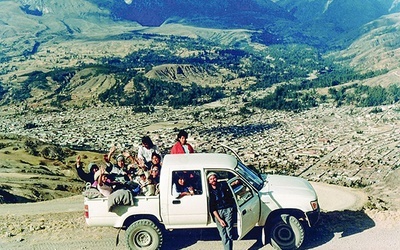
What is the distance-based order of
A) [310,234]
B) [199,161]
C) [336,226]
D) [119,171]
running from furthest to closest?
[336,226] < [119,171] < [310,234] < [199,161]

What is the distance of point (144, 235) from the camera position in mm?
14312

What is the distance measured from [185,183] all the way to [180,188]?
22 centimetres

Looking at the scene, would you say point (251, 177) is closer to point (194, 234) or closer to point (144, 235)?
point (194, 234)

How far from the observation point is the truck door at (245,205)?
43.0ft

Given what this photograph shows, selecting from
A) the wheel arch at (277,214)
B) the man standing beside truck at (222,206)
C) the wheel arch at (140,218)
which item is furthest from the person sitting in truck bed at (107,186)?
the wheel arch at (277,214)

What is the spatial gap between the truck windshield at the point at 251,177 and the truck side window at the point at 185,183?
138 centimetres

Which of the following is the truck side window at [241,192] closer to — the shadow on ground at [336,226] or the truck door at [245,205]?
the truck door at [245,205]

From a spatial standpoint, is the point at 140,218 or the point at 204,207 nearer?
the point at 204,207

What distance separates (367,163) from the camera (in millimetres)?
80812

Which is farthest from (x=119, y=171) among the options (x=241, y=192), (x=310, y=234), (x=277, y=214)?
(x=310, y=234)

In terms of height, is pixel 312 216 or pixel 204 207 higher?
pixel 204 207

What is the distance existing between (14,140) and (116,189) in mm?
67159

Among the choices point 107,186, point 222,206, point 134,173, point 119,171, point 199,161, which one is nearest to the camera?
point 222,206

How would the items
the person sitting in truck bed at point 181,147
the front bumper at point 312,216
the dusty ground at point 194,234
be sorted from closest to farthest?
1. the front bumper at point 312,216
2. the dusty ground at point 194,234
3. the person sitting in truck bed at point 181,147
